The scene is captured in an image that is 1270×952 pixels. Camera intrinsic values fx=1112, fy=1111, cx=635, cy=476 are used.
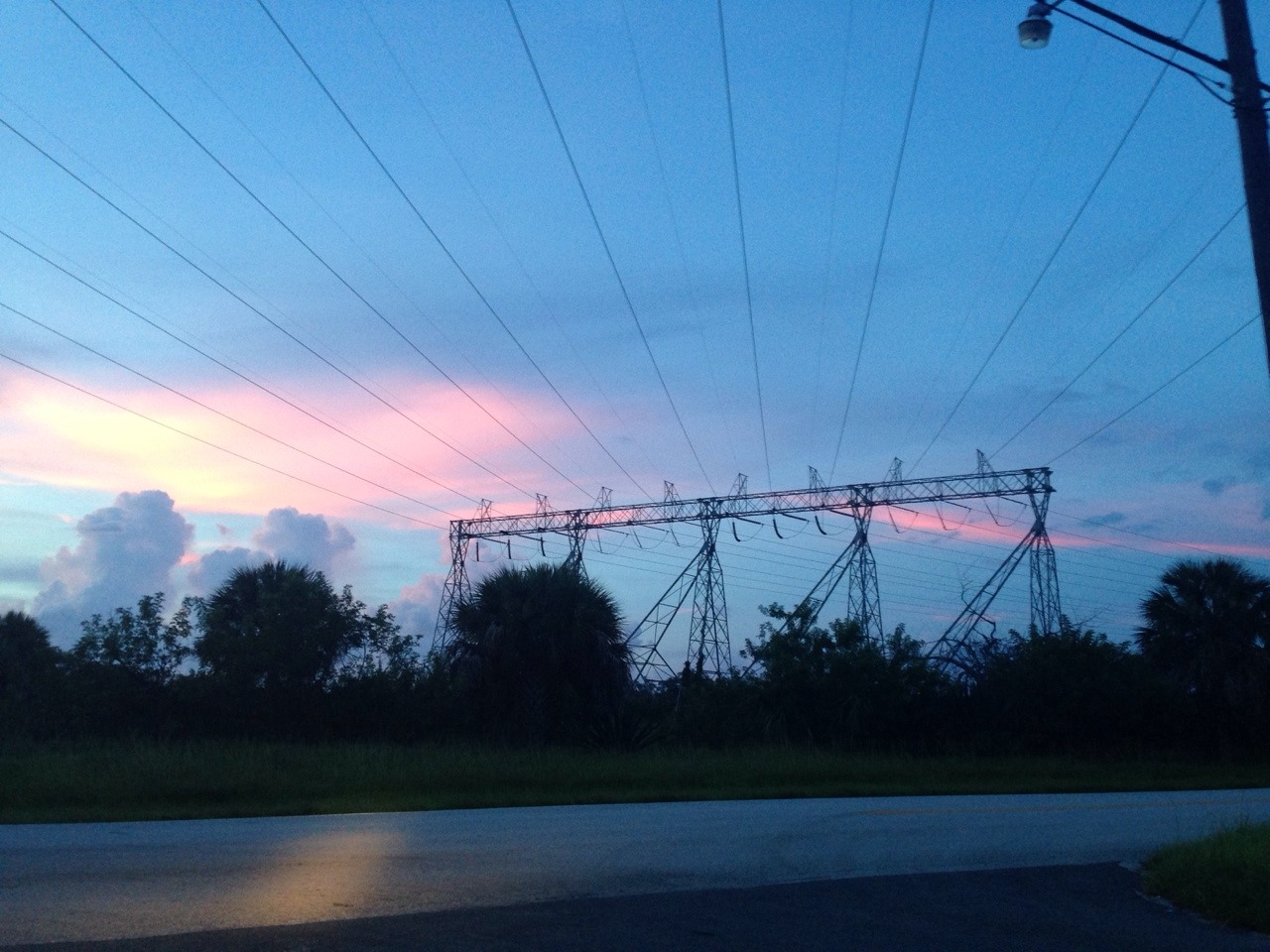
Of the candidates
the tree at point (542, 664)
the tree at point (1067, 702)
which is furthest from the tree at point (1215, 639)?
the tree at point (542, 664)

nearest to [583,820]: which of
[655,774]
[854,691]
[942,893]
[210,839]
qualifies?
[210,839]

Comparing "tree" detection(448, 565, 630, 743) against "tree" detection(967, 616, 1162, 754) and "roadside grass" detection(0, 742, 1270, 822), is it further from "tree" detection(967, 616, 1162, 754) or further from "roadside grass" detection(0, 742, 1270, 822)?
"tree" detection(967, 616, 1162, 754)

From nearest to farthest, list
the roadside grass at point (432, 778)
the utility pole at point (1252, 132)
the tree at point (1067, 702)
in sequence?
the utility pole at point (1252, 132), the roadside grass at point (432, 778), the tree at point (1067, 702)

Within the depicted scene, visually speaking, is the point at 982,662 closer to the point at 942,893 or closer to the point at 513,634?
the point at 513,634

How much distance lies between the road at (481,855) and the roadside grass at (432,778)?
227 centimetres

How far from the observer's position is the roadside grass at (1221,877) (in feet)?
30.7

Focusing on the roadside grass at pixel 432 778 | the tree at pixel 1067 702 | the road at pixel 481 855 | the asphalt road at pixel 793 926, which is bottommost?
the asphalt road at pixel 793 926

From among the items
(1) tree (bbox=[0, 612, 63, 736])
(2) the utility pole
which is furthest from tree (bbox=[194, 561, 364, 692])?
(2) the utility pole

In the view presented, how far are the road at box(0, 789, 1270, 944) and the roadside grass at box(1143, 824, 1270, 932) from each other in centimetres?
164

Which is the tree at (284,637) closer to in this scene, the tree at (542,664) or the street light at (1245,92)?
the tree at (542,664)

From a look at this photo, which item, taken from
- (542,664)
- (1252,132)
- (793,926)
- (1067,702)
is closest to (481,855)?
(793,926)

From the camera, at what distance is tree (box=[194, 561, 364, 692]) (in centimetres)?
3244

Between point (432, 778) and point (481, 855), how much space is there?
10.6m

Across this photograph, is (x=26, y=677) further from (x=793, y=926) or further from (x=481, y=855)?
(x=793, y=926)
